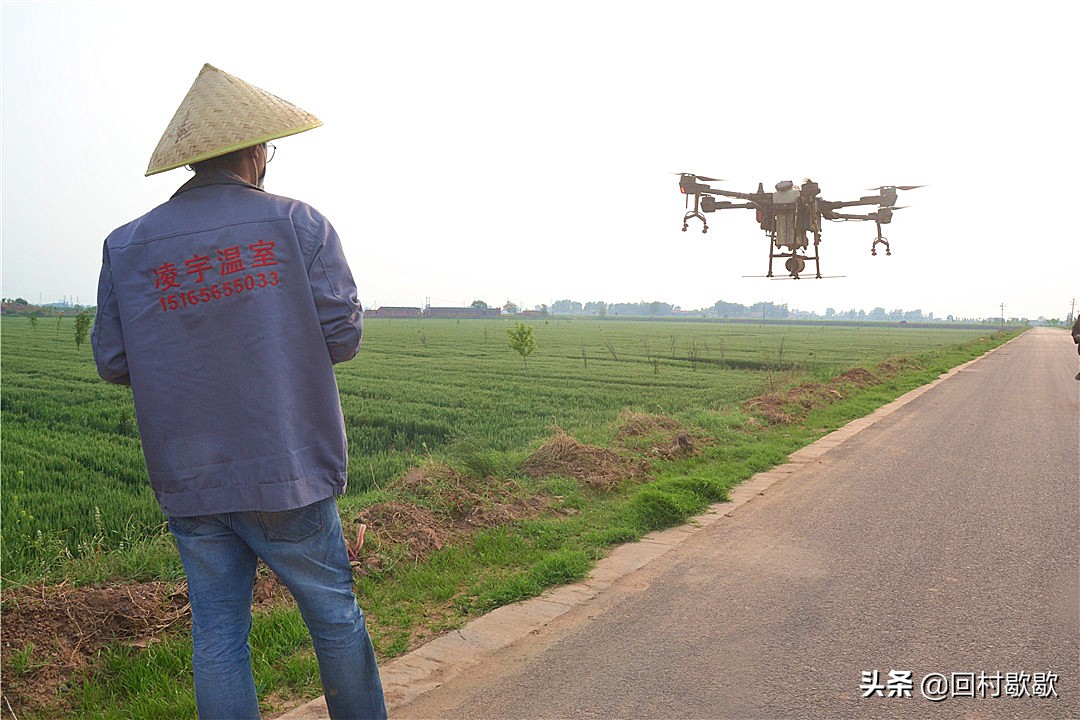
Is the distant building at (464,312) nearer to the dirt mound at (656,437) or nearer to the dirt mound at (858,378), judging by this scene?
the dirt mound at (858,378)

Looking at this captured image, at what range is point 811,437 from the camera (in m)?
9.91

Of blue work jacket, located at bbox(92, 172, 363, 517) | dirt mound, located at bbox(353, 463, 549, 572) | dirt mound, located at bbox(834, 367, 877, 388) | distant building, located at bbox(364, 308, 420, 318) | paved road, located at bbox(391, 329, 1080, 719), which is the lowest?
paved road, located at bbox(391, 329, 1080, 719)

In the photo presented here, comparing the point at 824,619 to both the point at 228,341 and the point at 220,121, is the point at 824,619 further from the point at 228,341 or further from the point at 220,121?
the point at 220,121

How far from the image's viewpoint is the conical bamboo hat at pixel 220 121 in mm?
2176

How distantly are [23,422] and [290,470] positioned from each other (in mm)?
14193

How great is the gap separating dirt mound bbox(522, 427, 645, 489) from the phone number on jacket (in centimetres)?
482

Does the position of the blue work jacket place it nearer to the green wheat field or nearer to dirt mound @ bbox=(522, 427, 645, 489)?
the green wheat field

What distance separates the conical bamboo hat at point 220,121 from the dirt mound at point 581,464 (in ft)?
15.7

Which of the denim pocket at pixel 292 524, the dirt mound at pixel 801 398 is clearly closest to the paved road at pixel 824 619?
the denim pocket at pixel 292 524

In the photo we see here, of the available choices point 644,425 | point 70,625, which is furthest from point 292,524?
point 644,425

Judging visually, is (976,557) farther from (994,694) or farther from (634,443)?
(634,443)

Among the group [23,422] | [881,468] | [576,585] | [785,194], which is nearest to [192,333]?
[576,585]

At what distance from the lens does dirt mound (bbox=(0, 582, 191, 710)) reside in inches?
123

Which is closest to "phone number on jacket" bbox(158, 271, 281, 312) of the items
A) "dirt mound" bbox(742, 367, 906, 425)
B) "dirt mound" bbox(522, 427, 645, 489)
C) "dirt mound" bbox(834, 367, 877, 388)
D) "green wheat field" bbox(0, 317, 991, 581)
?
"green wheat field" bbox(0, 317, 991, 581)
